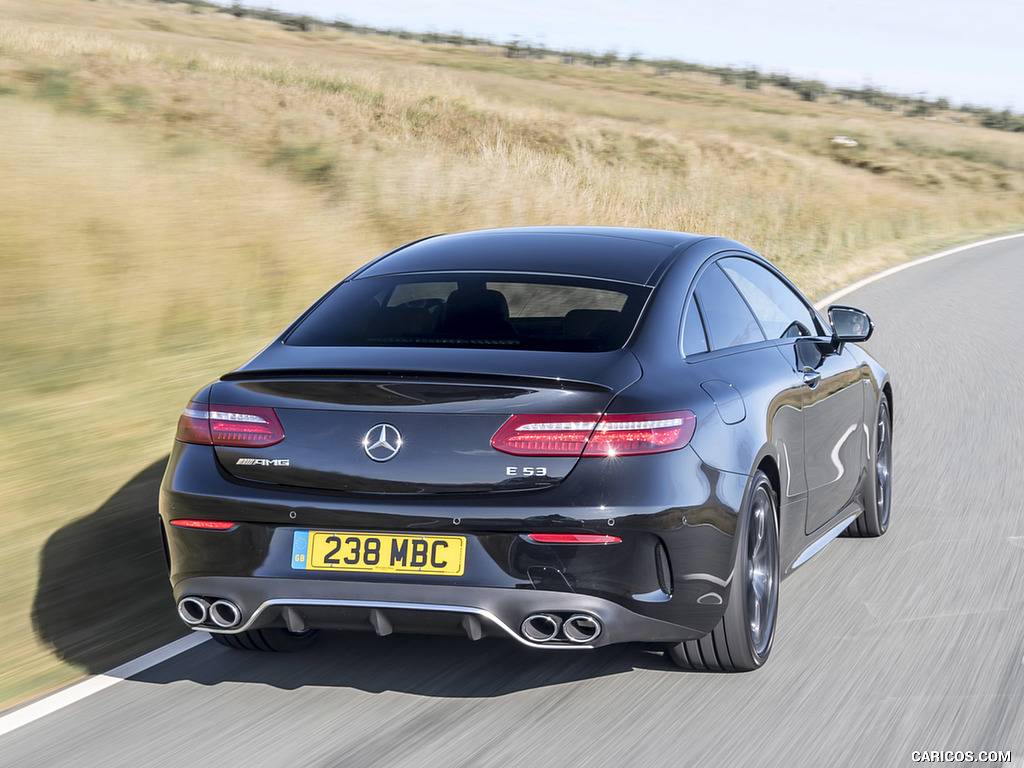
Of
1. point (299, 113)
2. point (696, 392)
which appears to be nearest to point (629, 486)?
point (696, 392)

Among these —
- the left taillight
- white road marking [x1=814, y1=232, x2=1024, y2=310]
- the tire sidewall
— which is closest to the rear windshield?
the left taillight

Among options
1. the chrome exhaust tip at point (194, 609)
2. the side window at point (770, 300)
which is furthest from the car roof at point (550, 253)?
the chrome exhaust tip at point (194, 609)

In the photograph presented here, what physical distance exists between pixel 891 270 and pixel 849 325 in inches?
702

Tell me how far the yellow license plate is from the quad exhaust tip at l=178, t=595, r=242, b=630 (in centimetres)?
30

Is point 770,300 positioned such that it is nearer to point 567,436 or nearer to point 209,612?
point 567,436

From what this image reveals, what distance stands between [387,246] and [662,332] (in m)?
9.80

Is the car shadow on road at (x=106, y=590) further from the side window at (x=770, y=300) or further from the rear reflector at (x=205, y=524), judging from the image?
the side window at (x=770, y=300)

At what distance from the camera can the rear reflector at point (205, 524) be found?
13.5 ft

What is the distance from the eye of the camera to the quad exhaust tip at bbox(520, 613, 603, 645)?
394 centimetres

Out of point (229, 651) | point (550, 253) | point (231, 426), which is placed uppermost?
point (550, 253)

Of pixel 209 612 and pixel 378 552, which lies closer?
pixel 378 552

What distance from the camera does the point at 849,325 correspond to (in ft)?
19.3

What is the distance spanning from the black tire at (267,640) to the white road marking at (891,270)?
11930 mm

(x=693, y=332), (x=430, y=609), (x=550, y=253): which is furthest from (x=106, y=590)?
(x=693, y=332)
